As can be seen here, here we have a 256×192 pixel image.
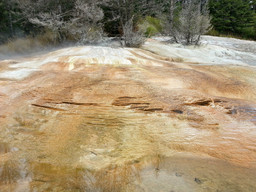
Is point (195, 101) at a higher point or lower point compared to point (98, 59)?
lower

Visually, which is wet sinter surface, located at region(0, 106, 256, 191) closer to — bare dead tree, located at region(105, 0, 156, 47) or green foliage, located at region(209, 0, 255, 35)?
bare dead tree, located at region(105, 0, 156, 47)

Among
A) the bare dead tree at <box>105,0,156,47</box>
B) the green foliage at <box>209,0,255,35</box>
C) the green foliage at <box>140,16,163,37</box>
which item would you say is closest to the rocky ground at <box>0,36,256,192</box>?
the bare dead tree at <box>105,0,156,47</box>

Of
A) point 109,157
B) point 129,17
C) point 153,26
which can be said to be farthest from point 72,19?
point 109,157

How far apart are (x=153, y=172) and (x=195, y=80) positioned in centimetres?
185

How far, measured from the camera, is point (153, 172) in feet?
4.40

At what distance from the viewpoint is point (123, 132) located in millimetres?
1761

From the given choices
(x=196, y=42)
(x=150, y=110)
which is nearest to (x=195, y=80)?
(x=150, y=110)

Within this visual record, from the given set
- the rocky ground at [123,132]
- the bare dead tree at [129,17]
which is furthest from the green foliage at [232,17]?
the rocky ground at [123,132]

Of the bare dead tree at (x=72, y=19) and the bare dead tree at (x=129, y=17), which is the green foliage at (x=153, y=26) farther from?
the bare dead tree at (x=72, y=19)

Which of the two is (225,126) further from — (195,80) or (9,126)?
(9,126)

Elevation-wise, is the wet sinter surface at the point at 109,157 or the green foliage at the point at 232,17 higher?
the green foliage at the point at 232,17

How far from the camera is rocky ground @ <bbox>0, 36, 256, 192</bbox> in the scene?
1274 millimetres

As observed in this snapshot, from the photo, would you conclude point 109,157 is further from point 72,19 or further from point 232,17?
point 232,17

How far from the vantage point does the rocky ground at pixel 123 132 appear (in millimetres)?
1274
